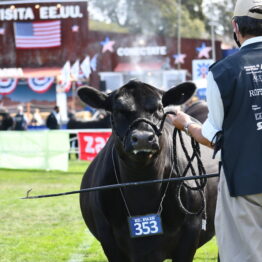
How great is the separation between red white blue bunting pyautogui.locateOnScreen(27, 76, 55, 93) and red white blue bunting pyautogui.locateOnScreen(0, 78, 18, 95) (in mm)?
877

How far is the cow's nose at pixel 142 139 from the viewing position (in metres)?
4.48

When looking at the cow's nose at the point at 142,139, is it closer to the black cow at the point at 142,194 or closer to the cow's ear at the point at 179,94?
the black cow at the point at 142,194

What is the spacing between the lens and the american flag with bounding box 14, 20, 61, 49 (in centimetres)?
3872

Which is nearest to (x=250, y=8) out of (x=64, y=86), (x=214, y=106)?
(x=214, y=106)

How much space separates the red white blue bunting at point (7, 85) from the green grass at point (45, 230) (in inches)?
894

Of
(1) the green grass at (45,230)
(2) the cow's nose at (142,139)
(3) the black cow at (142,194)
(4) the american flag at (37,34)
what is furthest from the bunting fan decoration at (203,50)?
(2) the cow's nose at (142,139)

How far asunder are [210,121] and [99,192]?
1.83m

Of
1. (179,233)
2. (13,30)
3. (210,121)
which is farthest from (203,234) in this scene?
(13,30)

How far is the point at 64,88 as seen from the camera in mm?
33844

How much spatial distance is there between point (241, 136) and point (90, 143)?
14.7 metres

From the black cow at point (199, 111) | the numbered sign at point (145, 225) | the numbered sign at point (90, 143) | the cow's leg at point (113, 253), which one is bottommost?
the numbered sign at point (90, 143)

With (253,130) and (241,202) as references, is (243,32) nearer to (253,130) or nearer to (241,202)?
(253,130)

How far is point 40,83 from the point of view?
37.1 m

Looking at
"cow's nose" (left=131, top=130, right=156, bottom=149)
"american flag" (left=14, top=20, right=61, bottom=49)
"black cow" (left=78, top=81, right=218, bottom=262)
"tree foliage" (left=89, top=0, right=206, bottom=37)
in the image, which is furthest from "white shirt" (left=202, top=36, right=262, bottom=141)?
"tree foliage" (left=89, top=0, right=206, bottom=37)
